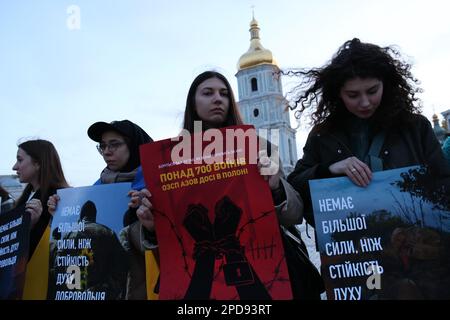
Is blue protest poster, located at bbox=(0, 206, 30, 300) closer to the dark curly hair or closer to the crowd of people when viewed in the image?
the crowd of people

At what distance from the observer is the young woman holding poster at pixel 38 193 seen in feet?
6.86

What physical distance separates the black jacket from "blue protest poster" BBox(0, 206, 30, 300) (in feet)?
4.39

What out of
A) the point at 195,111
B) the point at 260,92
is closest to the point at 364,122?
the point at 195,111

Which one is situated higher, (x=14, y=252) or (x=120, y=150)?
(x=120, y=150)

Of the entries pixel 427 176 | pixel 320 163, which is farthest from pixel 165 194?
pixel 427 176

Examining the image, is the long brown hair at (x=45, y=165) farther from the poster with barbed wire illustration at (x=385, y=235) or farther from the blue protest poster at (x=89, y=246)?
the poster with barbed wire illustration at (x=385, y=235)

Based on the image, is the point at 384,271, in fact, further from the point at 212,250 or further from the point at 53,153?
the point at 53,153

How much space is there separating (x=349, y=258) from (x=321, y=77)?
825mm

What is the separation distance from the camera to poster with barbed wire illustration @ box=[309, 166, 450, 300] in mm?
1431

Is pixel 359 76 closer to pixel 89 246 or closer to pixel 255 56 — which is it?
pixel 89 246

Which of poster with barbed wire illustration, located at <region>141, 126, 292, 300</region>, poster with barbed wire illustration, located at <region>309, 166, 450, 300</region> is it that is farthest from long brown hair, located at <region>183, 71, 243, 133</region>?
poster with barbed wire illustration, located at <region>309, 166, 450, 300</region>

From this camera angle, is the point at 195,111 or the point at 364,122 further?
the point at 195,111

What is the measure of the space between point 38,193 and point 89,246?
2.41 ft

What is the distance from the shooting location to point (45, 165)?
2490 mm
